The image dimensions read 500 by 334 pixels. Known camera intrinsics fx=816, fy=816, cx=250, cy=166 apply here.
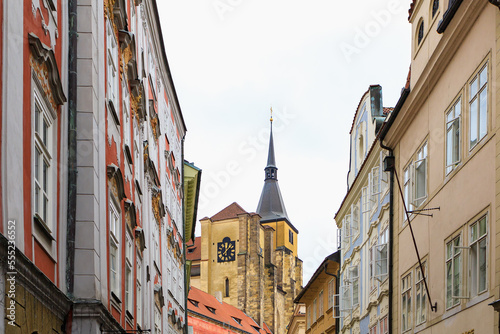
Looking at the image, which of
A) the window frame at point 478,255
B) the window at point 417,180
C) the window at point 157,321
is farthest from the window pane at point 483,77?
the window at point 157,321

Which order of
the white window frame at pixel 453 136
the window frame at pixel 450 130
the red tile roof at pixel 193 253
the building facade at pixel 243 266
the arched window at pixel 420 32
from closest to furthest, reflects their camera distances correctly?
the window frame at pixel 450 130 → the white window frame at pixel 453 136 → the arched window at pixel 420 32 → the building facade at pixel 243 266 → the red tile roof at pixel 193 253

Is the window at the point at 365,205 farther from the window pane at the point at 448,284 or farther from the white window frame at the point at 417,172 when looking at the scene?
the window pane at the point at 448,284

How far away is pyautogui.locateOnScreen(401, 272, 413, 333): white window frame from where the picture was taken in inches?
756

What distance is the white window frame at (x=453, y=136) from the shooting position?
50.6 ft

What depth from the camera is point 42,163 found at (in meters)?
9.77

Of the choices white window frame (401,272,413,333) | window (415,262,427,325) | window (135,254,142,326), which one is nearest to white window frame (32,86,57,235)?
window (135,254,142,326)

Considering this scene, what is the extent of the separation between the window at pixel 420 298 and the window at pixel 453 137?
8.90 ft

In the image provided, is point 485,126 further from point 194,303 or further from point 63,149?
point 194,303

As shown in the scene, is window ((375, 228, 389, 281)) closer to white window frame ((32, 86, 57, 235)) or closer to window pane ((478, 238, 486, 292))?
window pane ((478, 238, 486, 292))

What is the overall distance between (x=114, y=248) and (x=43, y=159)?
441 centimetres

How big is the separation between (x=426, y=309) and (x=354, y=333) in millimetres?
11372

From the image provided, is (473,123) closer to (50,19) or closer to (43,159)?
(50,19)

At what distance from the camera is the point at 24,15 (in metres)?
8.97

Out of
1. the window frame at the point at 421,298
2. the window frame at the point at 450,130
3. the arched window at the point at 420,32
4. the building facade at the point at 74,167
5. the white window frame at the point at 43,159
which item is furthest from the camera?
the arched window at the point at 420,32
